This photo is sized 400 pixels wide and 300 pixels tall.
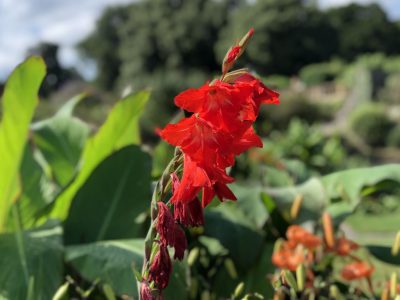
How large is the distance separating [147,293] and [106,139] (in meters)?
1.16

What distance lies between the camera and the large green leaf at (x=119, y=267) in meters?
1.47

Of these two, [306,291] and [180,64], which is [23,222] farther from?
[180,64]

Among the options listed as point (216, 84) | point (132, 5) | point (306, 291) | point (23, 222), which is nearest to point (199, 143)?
point (216, 84)

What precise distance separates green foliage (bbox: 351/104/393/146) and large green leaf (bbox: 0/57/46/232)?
70.4 ft

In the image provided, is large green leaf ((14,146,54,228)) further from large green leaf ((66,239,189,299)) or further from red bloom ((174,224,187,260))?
red bloom ((174,224,187,260))

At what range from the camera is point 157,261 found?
3.20ft

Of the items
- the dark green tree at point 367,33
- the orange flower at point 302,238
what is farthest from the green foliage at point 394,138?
the dark green tree at point 367,33

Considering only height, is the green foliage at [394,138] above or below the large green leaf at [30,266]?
below

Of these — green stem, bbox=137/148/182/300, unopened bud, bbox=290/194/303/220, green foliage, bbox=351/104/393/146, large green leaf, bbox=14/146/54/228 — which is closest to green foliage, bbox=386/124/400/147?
green foliage, bbox=351/104/393/146

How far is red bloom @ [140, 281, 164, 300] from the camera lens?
989 mm

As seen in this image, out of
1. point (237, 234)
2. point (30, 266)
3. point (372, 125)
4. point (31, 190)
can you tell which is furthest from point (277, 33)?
point (30, 266)

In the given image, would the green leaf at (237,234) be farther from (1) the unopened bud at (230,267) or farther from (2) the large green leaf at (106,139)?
(2) the large green leaf at (106,139)

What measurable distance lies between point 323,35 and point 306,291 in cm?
5455

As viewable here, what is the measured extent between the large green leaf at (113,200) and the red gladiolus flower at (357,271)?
63 cm
